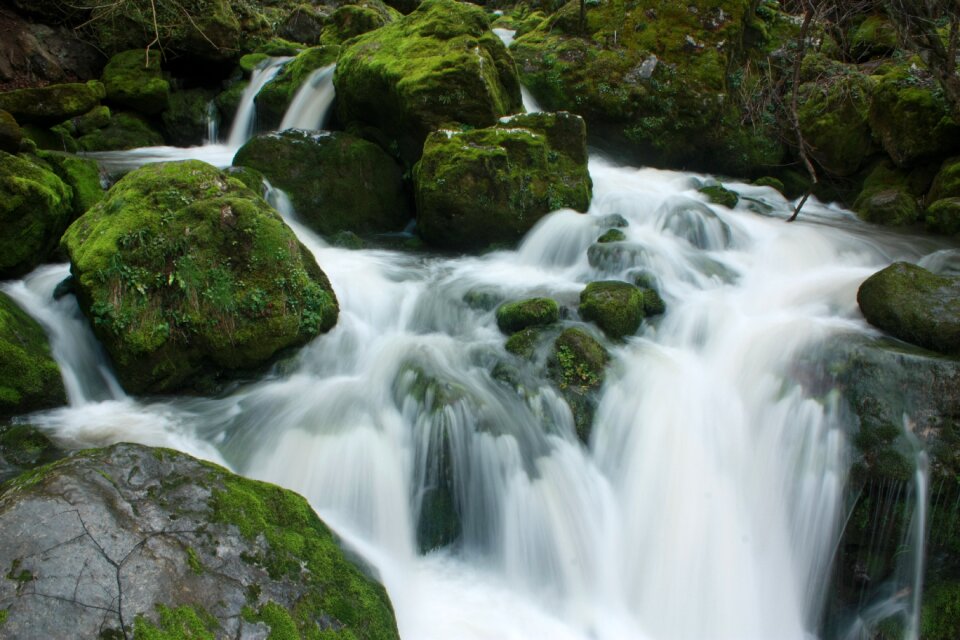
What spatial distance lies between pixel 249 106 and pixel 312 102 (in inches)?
Answer: 91.6

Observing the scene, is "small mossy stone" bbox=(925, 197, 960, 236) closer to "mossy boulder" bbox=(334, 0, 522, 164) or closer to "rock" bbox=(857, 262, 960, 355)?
"rock" bbox=(857, 262, 960, 355)

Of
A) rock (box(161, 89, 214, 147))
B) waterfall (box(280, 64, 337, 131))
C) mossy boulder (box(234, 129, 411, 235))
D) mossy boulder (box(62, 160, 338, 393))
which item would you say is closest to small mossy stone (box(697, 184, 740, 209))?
mossy boulder (box(234, 129, 411, 235))

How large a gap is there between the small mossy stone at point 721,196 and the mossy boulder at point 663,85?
2.11m

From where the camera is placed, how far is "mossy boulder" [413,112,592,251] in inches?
320

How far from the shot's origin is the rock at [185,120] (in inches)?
519

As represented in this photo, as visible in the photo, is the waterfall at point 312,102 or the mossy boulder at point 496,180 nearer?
the mossy boulder at point 496,180

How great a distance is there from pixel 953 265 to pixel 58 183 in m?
10.1

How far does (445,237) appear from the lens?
8.63 metres

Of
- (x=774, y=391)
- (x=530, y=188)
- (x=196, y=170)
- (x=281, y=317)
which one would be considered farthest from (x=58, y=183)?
(x=774, y=391)

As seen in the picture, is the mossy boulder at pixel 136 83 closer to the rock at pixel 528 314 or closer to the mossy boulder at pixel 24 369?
the mossy boulder at pixel 24 369

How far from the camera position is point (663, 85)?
1216cm

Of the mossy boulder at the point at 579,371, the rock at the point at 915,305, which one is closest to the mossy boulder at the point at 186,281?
the mossy boulder at the point at 579,371

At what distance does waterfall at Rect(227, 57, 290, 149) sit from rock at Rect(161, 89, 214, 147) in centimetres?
69

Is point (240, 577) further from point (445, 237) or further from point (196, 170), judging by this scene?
point (445, 237)
